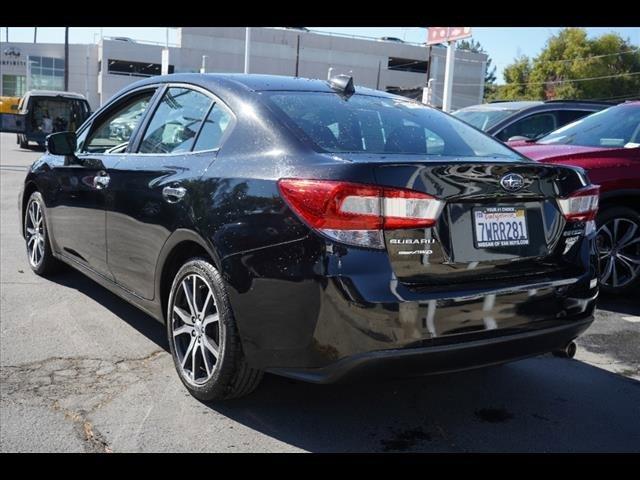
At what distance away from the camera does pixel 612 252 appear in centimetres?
529

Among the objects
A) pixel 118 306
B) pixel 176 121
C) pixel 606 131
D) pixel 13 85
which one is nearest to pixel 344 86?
pixel 176 121

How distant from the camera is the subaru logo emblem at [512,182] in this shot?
286 cm

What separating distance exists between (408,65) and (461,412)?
246ft

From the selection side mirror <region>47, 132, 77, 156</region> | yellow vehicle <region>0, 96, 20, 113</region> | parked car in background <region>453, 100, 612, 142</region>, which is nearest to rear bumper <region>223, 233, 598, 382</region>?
side mirror <region>47, 132, 77, 156</region>

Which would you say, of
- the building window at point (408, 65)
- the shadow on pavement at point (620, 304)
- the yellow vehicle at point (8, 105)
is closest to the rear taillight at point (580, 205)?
the shadow on pavement at point (620, 304)

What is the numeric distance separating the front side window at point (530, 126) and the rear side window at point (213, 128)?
556 centimetres

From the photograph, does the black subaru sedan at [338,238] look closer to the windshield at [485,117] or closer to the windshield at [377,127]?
the windshield at [377,127]

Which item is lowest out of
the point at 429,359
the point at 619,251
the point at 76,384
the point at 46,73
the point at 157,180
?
the point at 76,384

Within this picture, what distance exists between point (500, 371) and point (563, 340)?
84cm

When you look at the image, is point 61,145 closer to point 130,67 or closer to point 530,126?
point 530,126

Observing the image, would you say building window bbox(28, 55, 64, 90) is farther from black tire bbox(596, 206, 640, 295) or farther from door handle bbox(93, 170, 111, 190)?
black tire bbox(596, 206, 640, 295)

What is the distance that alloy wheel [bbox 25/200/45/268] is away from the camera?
18.3ft

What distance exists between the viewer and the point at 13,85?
68.4m

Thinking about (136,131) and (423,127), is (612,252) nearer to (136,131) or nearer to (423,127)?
(423,127)
